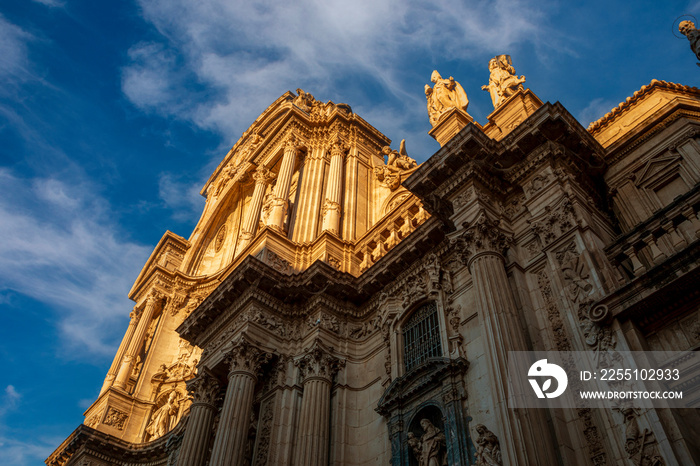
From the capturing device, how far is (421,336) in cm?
1886

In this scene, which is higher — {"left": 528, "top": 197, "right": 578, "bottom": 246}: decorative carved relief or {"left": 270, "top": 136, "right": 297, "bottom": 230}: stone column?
{"left": 270, "top": 136, "right": 297, "bottom": 230}: stone column

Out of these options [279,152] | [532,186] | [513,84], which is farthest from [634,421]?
[279,152]

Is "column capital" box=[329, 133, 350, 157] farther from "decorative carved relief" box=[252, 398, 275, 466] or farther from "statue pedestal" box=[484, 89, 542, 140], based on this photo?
"decorative carved relief" box=[252, 398, 275, 466]

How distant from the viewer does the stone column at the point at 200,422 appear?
20144 mm

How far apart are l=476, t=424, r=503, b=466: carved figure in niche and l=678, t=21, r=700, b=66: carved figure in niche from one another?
10.0 m

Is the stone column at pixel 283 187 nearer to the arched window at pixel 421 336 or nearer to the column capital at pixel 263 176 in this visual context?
the column capital at pixel 263 176

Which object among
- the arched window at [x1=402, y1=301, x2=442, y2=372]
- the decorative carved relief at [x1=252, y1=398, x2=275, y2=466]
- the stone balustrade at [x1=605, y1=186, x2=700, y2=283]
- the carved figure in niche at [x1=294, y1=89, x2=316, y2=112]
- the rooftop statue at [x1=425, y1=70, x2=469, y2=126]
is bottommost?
the decorative carved relief at [x1=252, y1=398, x2=275, y2=466]

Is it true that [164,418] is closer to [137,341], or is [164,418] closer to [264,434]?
[137,341]

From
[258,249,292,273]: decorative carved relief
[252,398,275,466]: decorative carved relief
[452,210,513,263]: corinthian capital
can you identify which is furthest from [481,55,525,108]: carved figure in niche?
[252,398,275,466]: decorative carved relief

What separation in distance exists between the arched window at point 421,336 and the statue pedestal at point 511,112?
6.59 metres

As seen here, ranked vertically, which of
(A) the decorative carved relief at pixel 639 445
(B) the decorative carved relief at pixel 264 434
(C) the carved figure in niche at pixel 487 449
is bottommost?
(A) the decorative carved relief at pixel 639 445

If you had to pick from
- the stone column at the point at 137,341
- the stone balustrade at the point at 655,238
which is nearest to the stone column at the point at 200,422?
the stone column at the point at 137,341

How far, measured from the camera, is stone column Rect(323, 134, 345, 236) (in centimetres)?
2657

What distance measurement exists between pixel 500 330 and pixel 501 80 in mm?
11819
